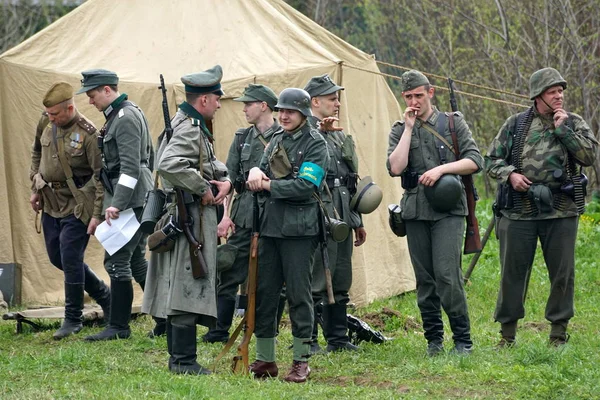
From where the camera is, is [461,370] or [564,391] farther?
[461,370]

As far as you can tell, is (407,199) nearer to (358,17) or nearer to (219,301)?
(219,301)

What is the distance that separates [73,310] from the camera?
868cm

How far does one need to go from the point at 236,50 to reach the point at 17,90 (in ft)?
6.86

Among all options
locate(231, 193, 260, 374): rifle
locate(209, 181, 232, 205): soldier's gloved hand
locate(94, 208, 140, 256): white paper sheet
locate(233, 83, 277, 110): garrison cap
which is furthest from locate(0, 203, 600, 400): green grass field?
locate(233, 83, 277, 110): garrison cap

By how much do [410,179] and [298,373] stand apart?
162 cm

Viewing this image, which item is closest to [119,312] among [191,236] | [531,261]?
[191,236]

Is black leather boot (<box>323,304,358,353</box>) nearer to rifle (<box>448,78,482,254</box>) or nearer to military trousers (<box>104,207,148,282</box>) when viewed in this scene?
rifle (<box>448,78,482,254</box>)

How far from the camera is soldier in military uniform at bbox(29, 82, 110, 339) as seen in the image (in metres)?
8.35

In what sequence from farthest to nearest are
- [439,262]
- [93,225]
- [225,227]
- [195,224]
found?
[93,225] < [225,227] < [439,262] < [195,224]

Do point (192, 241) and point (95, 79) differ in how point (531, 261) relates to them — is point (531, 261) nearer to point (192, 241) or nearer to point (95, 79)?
point (192, 241)

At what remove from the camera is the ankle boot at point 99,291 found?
8.94 meters

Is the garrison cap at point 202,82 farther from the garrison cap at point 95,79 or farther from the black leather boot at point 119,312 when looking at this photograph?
the black leather boot at point 119,312

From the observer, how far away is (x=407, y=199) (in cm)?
739

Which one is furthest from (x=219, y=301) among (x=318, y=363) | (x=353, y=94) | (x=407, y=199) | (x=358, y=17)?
(x=358, y=17)
